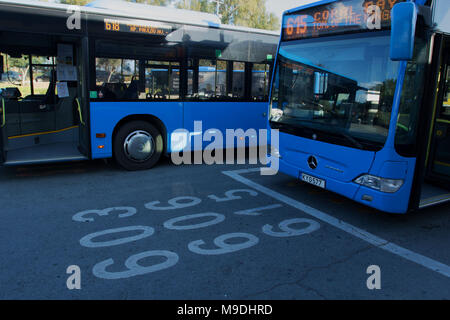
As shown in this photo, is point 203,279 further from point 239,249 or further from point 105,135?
point 105,135

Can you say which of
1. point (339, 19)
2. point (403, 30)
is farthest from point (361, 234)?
point (339, 19)

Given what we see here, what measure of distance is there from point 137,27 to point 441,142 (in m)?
5.92

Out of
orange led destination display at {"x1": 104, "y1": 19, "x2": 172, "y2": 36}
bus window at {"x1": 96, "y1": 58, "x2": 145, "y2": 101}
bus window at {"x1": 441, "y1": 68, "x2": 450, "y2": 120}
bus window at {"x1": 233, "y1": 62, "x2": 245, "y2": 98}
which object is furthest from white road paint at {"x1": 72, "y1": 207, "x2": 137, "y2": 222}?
bus window at {"x1": 441, "y1": 68, "x2": 450, "y2": 120}

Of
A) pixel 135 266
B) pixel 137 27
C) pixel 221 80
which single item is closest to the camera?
pixel 135 266

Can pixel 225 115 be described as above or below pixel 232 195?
above

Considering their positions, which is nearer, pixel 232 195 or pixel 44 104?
pixel 232 195

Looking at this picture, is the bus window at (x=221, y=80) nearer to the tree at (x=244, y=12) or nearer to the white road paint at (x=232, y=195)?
the white road paint at (x=232, y=195)

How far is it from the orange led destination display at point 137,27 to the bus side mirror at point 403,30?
15.3 ft

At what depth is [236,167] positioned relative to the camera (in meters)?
8.02

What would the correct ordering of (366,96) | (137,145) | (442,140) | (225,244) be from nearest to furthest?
(225,244)
(366,96)
(442,140)
(137,145)

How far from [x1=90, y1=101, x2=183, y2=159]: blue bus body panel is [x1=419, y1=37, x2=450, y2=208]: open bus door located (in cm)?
493

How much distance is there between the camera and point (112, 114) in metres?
7.05

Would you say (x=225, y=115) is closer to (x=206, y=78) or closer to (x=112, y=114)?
(x=206, y=78)
